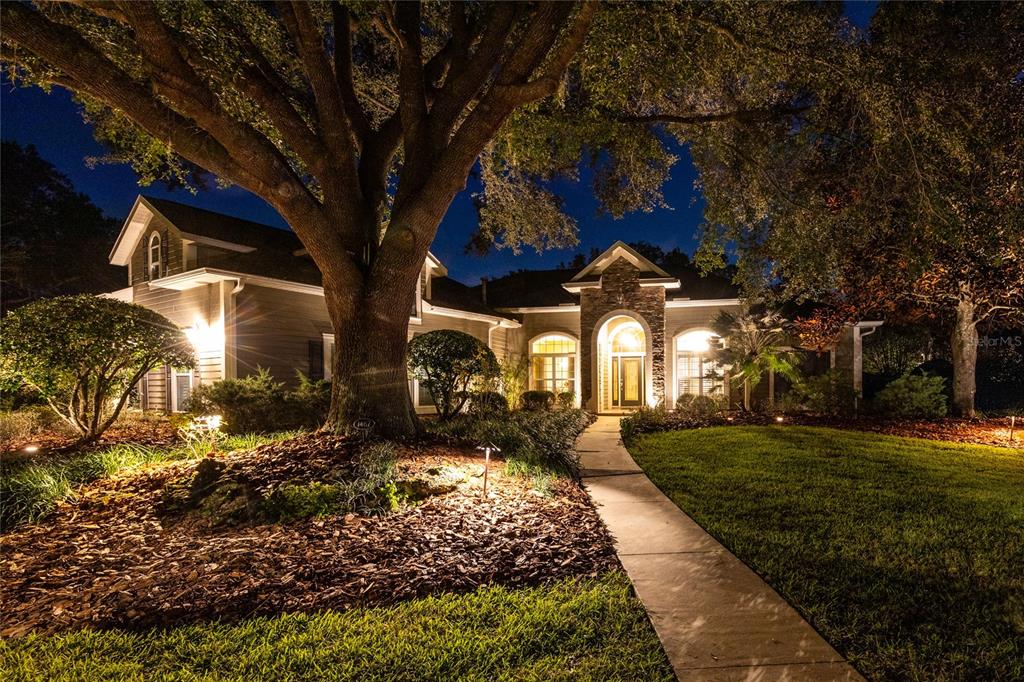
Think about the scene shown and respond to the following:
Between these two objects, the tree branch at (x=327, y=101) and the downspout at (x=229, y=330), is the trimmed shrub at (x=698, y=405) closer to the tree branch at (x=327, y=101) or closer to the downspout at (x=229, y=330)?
the tree branch at (x=327, y=101)

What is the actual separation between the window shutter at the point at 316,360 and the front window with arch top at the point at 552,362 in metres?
8.20

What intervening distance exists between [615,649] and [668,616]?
528mm

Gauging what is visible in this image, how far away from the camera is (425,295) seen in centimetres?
1692

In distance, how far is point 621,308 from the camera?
1722cm

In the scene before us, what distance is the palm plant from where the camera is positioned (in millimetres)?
14148

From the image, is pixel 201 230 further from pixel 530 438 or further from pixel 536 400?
pixel 530 438

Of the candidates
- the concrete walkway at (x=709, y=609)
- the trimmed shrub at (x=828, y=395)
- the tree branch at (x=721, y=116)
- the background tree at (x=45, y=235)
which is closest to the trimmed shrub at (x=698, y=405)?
the trimmed shrub at (x=828, y=395)

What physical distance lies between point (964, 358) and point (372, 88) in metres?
16.1

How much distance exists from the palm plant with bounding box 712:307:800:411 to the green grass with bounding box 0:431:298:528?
38.8 ft

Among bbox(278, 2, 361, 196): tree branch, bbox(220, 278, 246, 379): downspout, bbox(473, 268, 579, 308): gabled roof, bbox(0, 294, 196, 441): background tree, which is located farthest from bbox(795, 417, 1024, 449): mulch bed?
bbox(0, 294, 196, 441): background tree

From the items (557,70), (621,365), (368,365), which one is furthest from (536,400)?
(557,70)

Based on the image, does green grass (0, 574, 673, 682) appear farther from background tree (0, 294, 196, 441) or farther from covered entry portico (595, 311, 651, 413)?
covered entry portico (595, 311, 651, 413)

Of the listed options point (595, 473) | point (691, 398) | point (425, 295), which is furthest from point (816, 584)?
point (425, 295)

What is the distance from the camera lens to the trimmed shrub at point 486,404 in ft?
40.5
